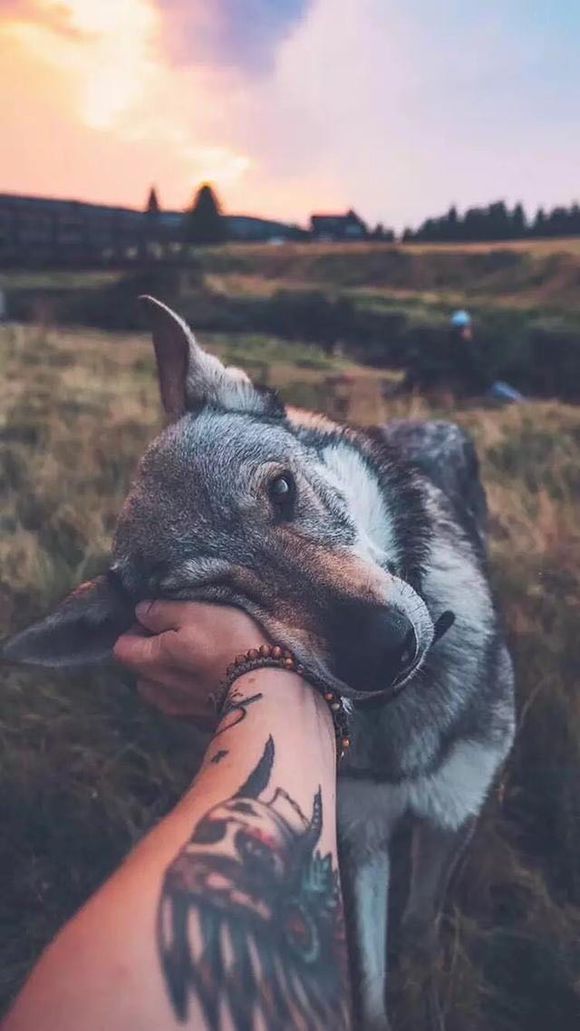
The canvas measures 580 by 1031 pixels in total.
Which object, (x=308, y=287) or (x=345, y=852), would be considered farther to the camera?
(x=308, y=287)

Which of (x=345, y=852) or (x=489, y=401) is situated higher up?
(x=489, y=401)

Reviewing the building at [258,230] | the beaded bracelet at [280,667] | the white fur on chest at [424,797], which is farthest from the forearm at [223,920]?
the building at [258,230]

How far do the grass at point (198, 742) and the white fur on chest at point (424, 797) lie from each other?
21 cm

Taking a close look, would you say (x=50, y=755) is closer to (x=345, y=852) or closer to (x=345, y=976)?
(x=345, y=852)

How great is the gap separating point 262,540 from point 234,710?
38cm

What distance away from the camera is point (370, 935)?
1672 millimetres

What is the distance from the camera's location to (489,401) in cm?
337

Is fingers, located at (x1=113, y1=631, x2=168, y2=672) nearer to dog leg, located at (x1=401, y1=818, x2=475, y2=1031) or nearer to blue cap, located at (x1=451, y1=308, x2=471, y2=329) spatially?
dog leg, located at (x1=401, y1=818, x2=475, y2=1031)

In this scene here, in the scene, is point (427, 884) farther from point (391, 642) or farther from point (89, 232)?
point (89, 232)

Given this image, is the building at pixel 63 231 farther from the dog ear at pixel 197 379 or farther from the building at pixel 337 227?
the dog ear at pixel 197 379

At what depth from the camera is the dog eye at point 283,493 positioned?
1.41 m

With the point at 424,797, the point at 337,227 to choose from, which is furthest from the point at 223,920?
the point at 337,227

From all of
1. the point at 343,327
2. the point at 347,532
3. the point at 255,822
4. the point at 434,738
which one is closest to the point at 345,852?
the point at 434,738

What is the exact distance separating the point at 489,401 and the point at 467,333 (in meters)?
0.30
